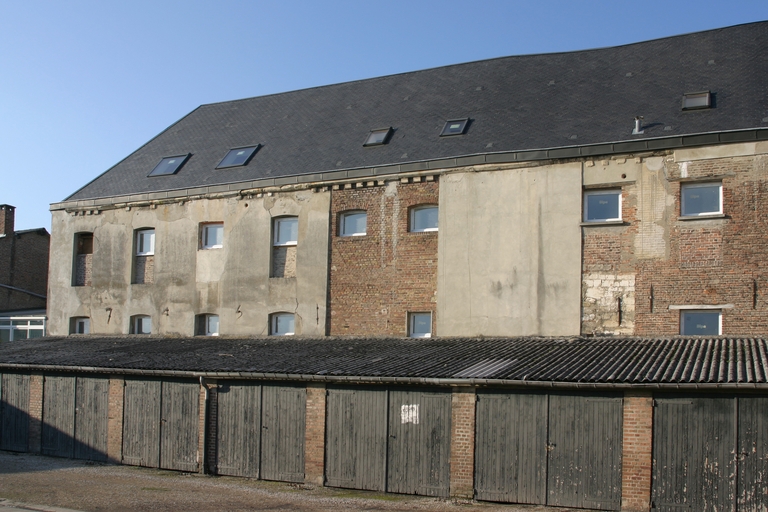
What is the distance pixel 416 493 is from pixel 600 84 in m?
12.9

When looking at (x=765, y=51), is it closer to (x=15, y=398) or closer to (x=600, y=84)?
(x=600, y=84)

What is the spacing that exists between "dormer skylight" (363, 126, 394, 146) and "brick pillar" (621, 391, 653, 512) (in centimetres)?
1251

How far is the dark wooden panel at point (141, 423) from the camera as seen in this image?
849 inches

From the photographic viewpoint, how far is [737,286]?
19312 millimetres

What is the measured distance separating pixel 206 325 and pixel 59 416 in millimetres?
5370

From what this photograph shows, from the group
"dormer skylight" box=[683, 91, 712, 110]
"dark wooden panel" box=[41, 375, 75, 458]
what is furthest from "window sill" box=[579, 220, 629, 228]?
"dark wooden panel" box=[41, 375, 75, 458]

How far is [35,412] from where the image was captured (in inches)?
945

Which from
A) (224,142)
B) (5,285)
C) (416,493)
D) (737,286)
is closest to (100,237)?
(224,142)

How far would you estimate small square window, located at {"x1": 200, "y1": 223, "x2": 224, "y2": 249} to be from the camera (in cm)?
2691

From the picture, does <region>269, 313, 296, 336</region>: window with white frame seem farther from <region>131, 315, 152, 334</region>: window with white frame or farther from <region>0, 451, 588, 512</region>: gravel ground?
<region>0, 451, 588, 512</region>: gravel ground

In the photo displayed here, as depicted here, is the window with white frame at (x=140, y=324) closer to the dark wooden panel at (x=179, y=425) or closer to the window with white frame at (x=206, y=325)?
the window with white frame at (x=206, y=325)

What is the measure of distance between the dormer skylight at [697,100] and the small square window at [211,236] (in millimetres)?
14185

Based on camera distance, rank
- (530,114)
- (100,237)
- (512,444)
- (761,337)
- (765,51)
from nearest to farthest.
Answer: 1. (512,444)
2. (761,337)
3. (765,51)
4. (530,114)
5. (100,237)

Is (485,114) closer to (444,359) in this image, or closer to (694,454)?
(444,359)
